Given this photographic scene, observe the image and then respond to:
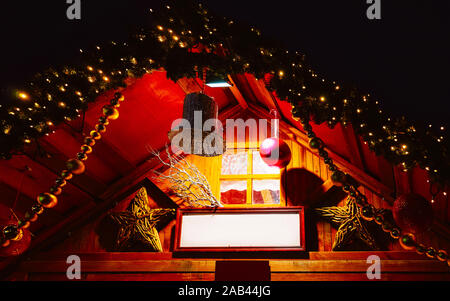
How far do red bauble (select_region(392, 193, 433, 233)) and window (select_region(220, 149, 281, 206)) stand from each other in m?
1.55

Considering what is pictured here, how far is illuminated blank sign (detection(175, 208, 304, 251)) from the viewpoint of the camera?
4.04 meters

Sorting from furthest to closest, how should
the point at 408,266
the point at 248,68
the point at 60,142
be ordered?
1. the point at 60,142
2. the point at 408,266
3. the point at 248,68

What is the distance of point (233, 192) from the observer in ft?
14.9

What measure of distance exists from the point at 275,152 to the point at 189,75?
139 centimetres

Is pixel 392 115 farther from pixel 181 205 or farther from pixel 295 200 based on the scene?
pixel 181 205

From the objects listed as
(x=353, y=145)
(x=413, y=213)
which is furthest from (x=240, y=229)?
(x=413, y=213)

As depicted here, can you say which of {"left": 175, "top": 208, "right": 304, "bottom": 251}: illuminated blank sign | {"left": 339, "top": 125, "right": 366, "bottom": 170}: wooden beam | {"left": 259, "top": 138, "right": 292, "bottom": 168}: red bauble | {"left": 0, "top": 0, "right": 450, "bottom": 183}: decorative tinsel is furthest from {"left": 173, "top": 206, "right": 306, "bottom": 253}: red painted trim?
{"left": 0, "top": 0, "right": 450, "bottom": 183}: decorative tinsel

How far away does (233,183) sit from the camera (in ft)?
15.1

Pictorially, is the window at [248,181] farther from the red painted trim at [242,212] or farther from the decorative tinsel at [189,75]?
the decorative tinsel at [189,75]

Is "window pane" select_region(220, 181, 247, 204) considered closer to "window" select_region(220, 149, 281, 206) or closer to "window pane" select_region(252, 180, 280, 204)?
"window" select_region(220, 149, 281, 206)

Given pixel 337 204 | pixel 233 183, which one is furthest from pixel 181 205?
pixel 337 204

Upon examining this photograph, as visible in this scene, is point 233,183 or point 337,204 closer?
point 337,204
